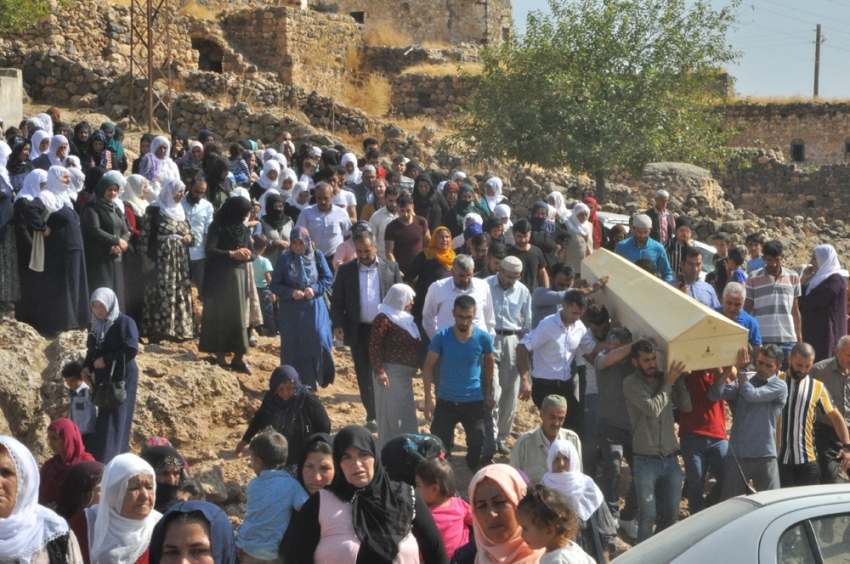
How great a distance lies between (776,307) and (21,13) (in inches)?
631

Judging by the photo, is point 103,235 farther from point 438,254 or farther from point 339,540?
point 339,540

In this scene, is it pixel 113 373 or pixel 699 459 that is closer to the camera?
pixel 113 373

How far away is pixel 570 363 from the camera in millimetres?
8367

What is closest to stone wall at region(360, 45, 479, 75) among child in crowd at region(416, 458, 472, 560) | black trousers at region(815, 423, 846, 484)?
black trousers at region(815, 423, 846, 484)

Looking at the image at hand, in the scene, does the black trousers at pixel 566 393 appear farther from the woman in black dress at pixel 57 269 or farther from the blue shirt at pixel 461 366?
the woman in black dress at pixel 57 269

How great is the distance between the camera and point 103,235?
9.53 meters

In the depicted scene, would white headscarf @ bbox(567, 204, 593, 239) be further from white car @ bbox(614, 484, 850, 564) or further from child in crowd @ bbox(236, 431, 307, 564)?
white car @ bbox(614, 484, 850, 564)

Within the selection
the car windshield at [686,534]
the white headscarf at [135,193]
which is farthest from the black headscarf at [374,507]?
the white headscarf at [135,193]

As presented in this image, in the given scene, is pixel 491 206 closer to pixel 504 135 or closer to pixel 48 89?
pixel 504 135

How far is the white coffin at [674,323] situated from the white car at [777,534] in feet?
A: 10.2

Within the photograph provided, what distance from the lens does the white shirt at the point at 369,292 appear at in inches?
353

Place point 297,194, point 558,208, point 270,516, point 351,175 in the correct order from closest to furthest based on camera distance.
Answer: point 270,516 < point 297,194 < point 558,208 < point 351,175

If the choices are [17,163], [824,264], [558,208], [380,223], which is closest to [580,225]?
[558,208]

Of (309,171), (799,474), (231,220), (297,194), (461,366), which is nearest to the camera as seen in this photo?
(799,474)
